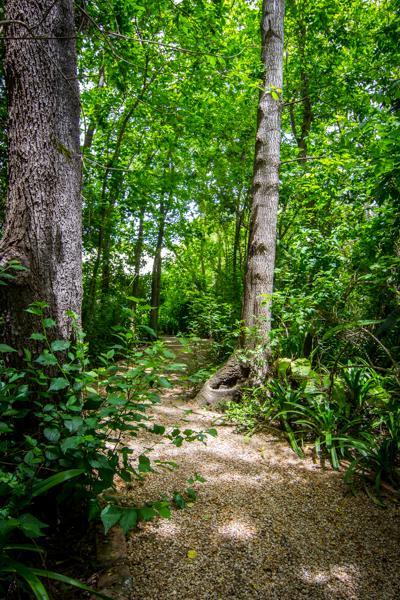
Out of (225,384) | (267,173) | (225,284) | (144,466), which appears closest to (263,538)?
(144,466)

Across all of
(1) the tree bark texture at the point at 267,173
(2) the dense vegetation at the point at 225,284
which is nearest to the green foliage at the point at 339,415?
(2) the dense vegetation at the point at 225,284

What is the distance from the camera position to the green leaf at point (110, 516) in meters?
1.08

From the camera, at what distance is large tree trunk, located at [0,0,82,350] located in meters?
1.57

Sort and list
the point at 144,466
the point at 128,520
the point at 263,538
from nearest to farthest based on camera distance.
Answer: the point at 128,520 < the point at 144,466 < the point at 263,538

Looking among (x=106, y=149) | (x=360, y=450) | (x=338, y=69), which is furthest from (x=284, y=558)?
(x=338, y=69)

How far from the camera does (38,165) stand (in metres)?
1.62

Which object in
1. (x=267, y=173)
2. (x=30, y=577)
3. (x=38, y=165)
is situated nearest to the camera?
(x=30, y=577)

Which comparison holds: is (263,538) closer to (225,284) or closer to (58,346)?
(58,346)

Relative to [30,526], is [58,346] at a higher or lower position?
higher

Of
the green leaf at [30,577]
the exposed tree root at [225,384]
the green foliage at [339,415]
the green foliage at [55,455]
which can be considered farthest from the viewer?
the exposed tree root at [225,384]

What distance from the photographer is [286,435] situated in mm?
3154

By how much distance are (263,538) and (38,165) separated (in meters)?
2.52

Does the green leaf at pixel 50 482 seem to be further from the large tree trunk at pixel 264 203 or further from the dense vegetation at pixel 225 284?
the large tree trunk at pixel 264 203

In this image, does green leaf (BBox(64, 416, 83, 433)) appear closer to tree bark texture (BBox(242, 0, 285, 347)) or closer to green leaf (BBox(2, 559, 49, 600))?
green leaf (BBox(2, 559, 49, 600))
